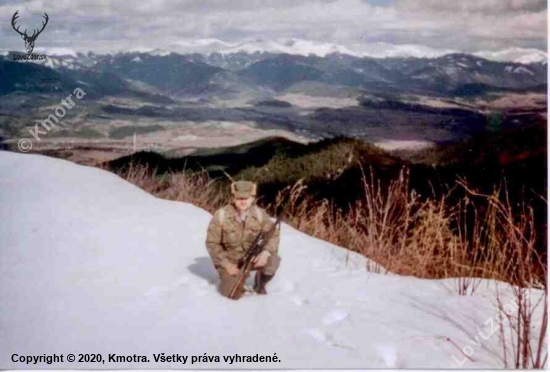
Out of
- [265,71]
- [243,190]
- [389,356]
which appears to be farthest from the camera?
[265,71]

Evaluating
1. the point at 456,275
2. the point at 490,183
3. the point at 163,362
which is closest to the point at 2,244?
the point at 163,362

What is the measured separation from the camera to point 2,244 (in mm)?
4211

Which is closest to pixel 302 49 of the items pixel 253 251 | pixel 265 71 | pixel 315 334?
pixel 265 71

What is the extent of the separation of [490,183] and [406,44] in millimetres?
1480

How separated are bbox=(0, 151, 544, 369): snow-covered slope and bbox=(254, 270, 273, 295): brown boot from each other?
0.06m

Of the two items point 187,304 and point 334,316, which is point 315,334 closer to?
point 334,316

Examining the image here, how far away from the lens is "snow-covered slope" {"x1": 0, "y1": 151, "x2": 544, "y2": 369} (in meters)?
3.37

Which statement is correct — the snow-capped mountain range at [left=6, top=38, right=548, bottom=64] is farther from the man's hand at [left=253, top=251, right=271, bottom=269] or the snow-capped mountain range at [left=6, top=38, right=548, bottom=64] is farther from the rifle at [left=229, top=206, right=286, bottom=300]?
the man's hand at [left=253, top=251, right=271, bottom=269]

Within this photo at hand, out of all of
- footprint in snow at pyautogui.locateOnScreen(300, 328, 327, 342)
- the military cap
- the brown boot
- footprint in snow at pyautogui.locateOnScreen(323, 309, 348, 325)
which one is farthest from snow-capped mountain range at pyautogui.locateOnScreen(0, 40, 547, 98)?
footprint in snow at pyautogui.locateOnScreen(300, 328, 327, 342)

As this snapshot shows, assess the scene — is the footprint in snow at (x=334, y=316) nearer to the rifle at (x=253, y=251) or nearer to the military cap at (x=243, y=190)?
the rifle at (x=253, y=251)

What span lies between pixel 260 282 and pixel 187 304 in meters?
0.48

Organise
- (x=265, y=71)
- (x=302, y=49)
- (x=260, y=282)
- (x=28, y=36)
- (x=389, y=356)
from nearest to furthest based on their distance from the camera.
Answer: (x=389, y=356), (x=260, y=282), (x=28, y=36), (x=302, y=49), (x=265, y=71)

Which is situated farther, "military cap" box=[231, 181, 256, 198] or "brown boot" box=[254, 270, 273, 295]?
"brown boot" box=[254, 270, 273, 295]

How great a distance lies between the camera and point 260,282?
371cm
